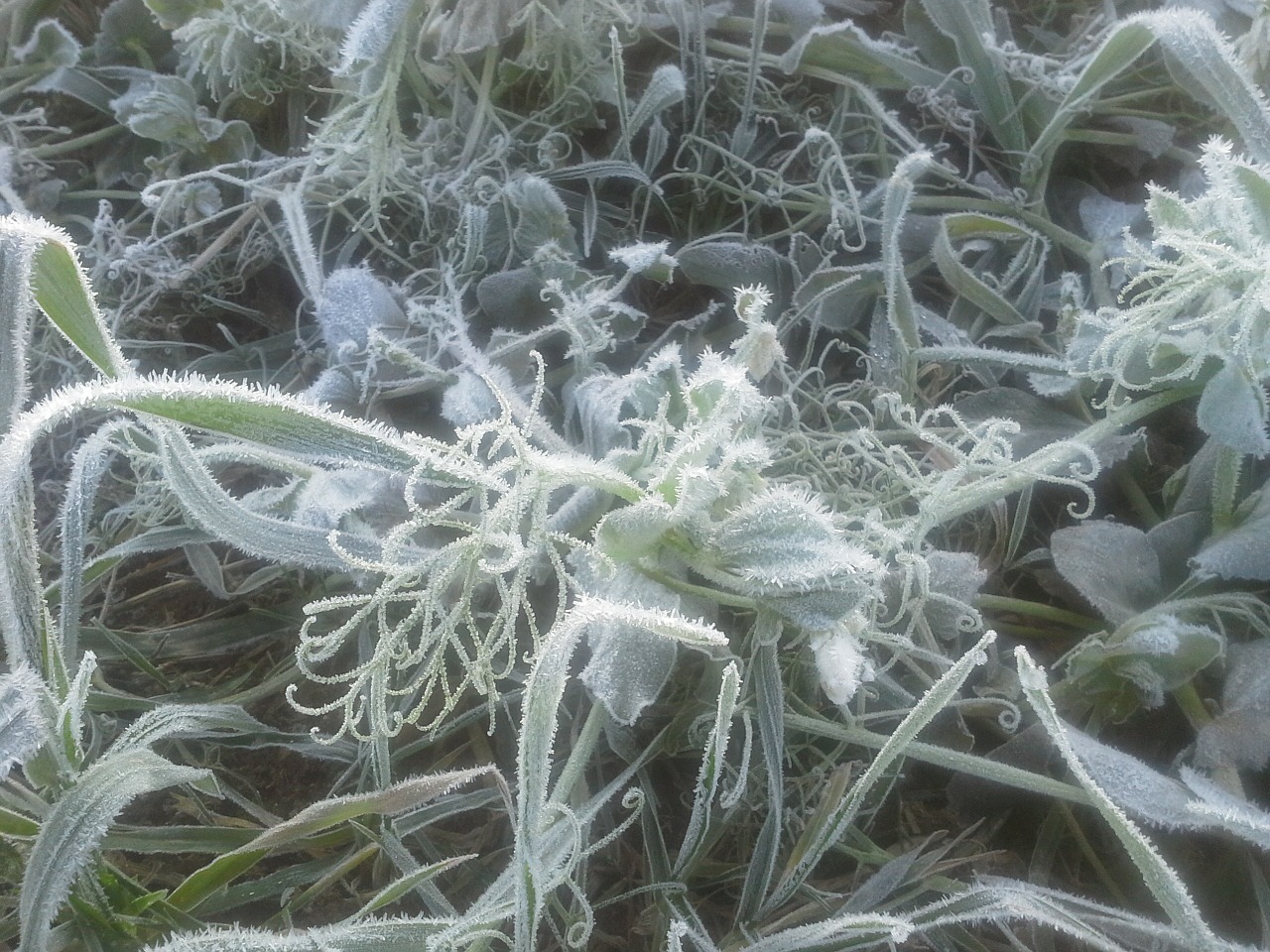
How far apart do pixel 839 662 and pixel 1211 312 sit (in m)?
0.30

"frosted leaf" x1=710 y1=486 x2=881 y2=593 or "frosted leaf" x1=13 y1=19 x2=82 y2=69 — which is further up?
"frosted leaf" x1=13 y1=19 x2=82 y2=69

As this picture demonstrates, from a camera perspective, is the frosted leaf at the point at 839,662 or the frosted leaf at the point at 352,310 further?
the frosted leaf at the point at 352,310

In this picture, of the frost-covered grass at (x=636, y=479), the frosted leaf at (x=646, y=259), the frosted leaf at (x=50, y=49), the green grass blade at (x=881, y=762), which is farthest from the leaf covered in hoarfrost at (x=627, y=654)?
the frosted leaf at (x=50, y=49)

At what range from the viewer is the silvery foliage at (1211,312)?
514 millimetres

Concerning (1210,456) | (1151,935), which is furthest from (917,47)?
(1151,935)

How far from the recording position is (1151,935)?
501mm

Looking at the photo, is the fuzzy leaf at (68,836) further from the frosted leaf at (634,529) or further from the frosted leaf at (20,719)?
the frosted leaf at (634,529)

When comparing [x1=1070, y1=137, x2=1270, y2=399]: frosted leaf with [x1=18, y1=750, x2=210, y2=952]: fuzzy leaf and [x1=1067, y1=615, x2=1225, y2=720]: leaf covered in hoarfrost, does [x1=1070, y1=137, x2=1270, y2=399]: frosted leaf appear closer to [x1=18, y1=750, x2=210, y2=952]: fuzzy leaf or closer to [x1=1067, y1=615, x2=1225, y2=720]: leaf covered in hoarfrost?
[x1=1067, y1=615, x2=1225, y2=720]: leaf covered in hoarfrost

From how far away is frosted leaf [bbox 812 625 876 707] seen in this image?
445 millimetres

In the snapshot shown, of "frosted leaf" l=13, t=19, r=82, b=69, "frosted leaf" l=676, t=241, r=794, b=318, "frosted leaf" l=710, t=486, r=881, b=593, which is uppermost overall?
"frosted leaf" l=13, t=19, r=82, b=69

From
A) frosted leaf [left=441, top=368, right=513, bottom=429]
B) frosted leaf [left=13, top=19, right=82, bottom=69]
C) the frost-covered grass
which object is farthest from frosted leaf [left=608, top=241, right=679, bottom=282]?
frosted leaf [left=13, top=19, right=82, bottom=69]

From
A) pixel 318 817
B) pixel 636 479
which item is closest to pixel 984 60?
pixel 636 479

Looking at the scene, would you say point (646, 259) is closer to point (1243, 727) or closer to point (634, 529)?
point (634, 529)

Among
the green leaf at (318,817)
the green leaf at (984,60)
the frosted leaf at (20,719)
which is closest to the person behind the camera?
the frosted leaf at (20,719)
